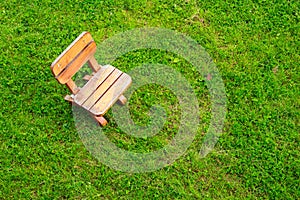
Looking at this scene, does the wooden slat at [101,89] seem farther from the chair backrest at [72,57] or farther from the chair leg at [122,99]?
the chair backrest at [72,57]

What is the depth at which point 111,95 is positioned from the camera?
441cm

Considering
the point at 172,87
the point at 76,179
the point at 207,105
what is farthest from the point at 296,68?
the point at 76,179

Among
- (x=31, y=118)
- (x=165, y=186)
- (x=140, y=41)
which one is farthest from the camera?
(x=140, y=41)

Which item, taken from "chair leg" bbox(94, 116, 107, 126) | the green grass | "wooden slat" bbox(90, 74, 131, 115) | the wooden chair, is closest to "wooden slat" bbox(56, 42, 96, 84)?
the wooden chair

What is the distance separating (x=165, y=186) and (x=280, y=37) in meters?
2.43

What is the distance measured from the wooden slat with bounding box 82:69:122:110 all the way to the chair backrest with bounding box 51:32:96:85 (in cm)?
39

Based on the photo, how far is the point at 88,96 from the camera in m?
4.41

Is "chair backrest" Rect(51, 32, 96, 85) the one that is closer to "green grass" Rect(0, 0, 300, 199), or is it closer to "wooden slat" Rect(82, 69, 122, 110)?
"wooden slat" Rect(82, 69, 122, 110)

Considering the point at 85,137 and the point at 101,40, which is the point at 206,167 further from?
the point at 101,40

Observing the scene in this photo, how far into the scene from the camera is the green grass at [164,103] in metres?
4.37

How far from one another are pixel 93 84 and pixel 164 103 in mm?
885

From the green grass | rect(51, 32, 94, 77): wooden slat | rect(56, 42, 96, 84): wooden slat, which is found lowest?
the green grass

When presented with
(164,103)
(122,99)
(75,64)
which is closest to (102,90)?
(122,99)

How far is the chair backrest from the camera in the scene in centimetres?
390
